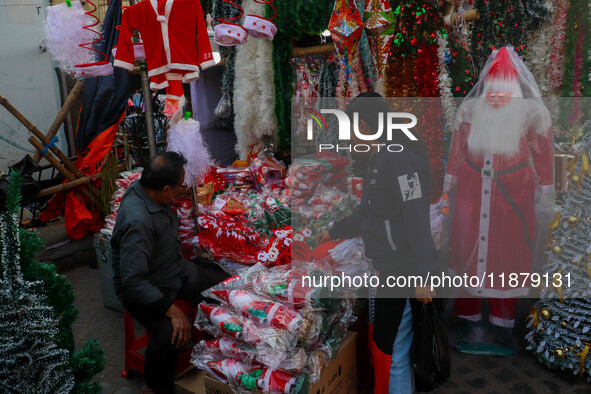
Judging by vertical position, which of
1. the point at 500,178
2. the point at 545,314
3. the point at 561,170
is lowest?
the point at 545,314

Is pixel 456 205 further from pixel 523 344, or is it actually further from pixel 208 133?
pixel 208 133

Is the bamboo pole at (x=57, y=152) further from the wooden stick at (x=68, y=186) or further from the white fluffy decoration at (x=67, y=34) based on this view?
the white fluffy decoration at (x=67, y=34)

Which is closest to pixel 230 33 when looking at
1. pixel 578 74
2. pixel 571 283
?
pixel 578 74

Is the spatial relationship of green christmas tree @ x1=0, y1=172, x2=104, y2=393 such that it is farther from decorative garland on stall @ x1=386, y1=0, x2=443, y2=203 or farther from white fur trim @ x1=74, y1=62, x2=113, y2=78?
decorative garland on stall @ x1=386, y1=0, x2=443, y2=203

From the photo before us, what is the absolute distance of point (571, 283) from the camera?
3.26m

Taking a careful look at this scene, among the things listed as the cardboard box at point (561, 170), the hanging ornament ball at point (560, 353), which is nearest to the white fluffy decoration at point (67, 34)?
the cardboard box at point (561, 170)

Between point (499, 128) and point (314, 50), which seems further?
point (314, 50)

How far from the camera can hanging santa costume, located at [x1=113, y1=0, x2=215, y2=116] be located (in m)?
3.59

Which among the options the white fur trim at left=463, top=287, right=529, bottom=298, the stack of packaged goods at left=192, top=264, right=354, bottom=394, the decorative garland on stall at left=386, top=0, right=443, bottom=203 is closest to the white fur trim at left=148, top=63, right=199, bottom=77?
the decorative garland on stall at left=386, top=0, right=443, bottom=203

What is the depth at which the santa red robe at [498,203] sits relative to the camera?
3.32 metres

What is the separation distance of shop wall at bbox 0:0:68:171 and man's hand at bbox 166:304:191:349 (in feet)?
19.0

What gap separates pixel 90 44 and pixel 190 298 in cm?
262

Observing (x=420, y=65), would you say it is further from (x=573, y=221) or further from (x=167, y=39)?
(x=167, y=39)

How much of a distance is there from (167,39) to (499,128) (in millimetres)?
2636
